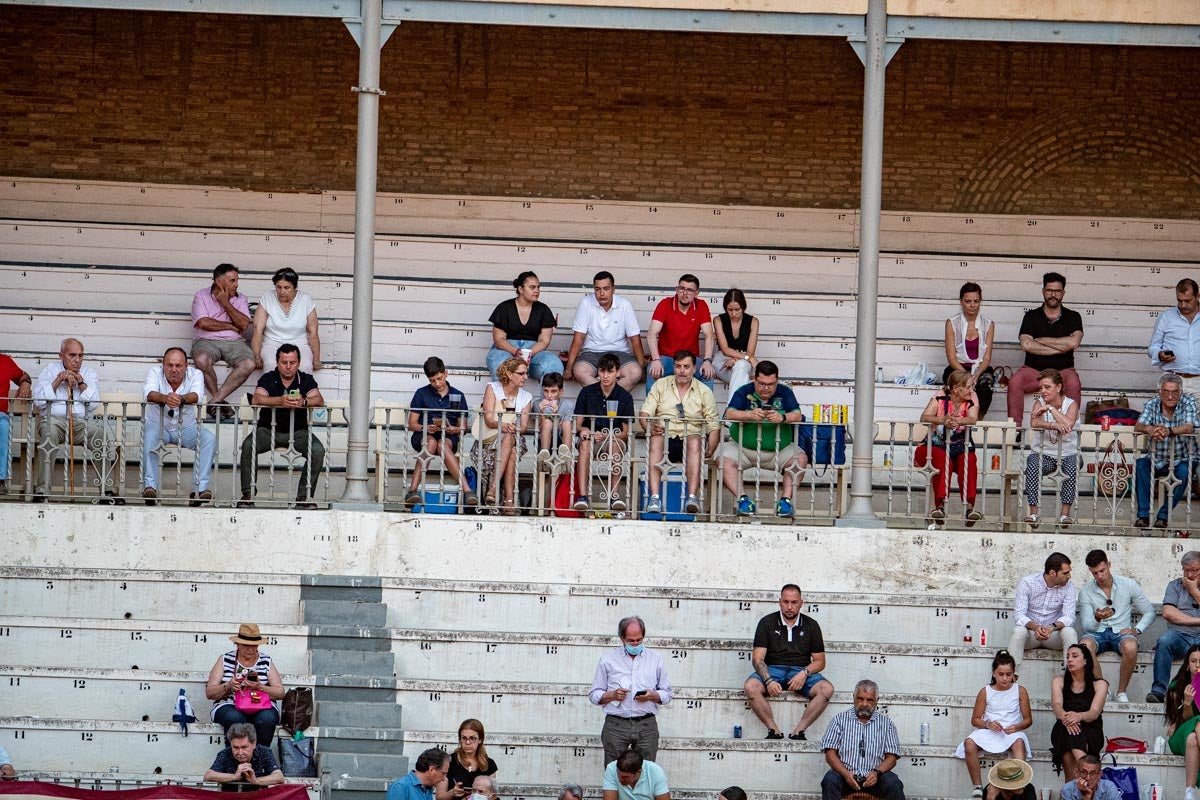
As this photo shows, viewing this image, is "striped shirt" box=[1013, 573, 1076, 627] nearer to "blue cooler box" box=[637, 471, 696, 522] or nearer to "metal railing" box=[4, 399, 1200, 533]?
"metal railing" box=[4, 399, 1200, 533]

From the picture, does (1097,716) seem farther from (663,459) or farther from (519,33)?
(519,33)

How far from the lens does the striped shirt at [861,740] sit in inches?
482

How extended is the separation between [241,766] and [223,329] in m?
5.89

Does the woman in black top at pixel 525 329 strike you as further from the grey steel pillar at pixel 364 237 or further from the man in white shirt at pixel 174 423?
the man in white shirt at pixel 174 423

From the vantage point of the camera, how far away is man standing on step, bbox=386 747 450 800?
38.0ft

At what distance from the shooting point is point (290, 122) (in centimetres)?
1988

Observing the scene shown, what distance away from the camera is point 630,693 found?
12383 millimetres

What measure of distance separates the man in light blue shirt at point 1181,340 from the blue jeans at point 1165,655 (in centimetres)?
394

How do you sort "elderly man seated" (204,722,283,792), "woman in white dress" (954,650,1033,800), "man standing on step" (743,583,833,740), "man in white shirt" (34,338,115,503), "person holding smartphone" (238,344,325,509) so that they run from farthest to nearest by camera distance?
"person holding smartphone" (238,344,325,509) → "man in white shirt" (34,338,115,503) → "man standing on step" (743,583,833,740) → "woman in white dress" (954,650,1033,800) → "elderly man seated" (204,722,283,792)

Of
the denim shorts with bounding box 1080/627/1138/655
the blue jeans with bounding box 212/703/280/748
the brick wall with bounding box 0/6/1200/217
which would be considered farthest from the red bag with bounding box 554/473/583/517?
the brick wall with bounding box 0/6/1200/217

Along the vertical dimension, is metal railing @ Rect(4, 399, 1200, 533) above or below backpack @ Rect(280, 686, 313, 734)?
above

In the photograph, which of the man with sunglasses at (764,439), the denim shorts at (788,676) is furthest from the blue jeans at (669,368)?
the denim shorts at (788,676)

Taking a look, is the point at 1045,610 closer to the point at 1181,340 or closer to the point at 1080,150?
the point at 1181,340

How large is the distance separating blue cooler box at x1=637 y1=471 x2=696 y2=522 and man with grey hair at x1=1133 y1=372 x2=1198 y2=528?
3288mm
